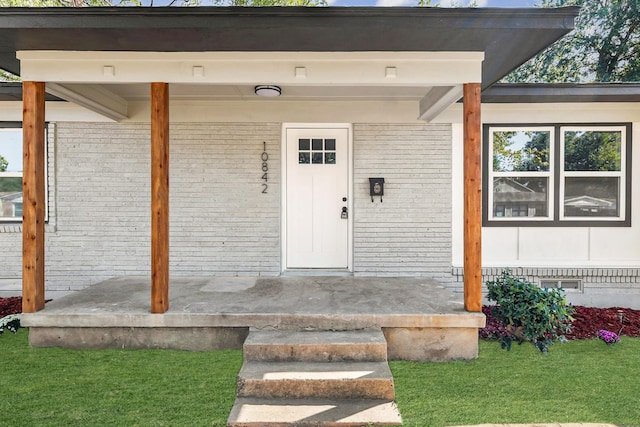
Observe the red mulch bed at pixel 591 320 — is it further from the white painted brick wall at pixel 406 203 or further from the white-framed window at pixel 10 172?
the white-framed window at pixel 10 172

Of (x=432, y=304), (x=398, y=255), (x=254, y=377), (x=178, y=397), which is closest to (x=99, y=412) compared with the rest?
(x=178, y=397)

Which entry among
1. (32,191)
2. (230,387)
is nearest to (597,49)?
(230,387)

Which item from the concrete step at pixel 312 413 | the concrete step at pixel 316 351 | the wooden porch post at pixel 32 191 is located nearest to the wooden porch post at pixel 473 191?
the concrete step at pixel 316 351

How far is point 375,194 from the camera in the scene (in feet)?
18.3

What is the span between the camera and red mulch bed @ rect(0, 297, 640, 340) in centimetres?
444

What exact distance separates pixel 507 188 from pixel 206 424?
4.96 meters

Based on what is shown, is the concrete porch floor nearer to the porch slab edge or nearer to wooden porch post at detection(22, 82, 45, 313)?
the porch slab edge

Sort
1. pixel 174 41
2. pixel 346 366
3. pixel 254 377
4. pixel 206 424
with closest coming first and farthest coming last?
pixel 206 424 → pixel 254 377 → pixel 346 366 → pixel 174 41

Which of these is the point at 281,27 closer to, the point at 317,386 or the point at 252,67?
the point at 252,67

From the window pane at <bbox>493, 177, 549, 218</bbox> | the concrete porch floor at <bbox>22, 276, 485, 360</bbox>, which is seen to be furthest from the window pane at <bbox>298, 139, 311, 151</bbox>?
the window pane at <bbox>493, 177, 549, 218</bbox>

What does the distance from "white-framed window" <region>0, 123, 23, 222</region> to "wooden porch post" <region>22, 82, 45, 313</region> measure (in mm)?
2381

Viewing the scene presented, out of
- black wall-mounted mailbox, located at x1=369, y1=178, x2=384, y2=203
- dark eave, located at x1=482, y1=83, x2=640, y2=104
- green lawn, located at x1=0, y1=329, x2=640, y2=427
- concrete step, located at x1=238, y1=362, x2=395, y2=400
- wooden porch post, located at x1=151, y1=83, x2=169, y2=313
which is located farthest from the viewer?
black wall-mounted mailbox, located at x1=369, y1=178, x2=384, y2=203

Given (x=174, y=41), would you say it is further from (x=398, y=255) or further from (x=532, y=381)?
(x=532, y=381)

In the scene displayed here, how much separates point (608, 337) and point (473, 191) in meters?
2.23
